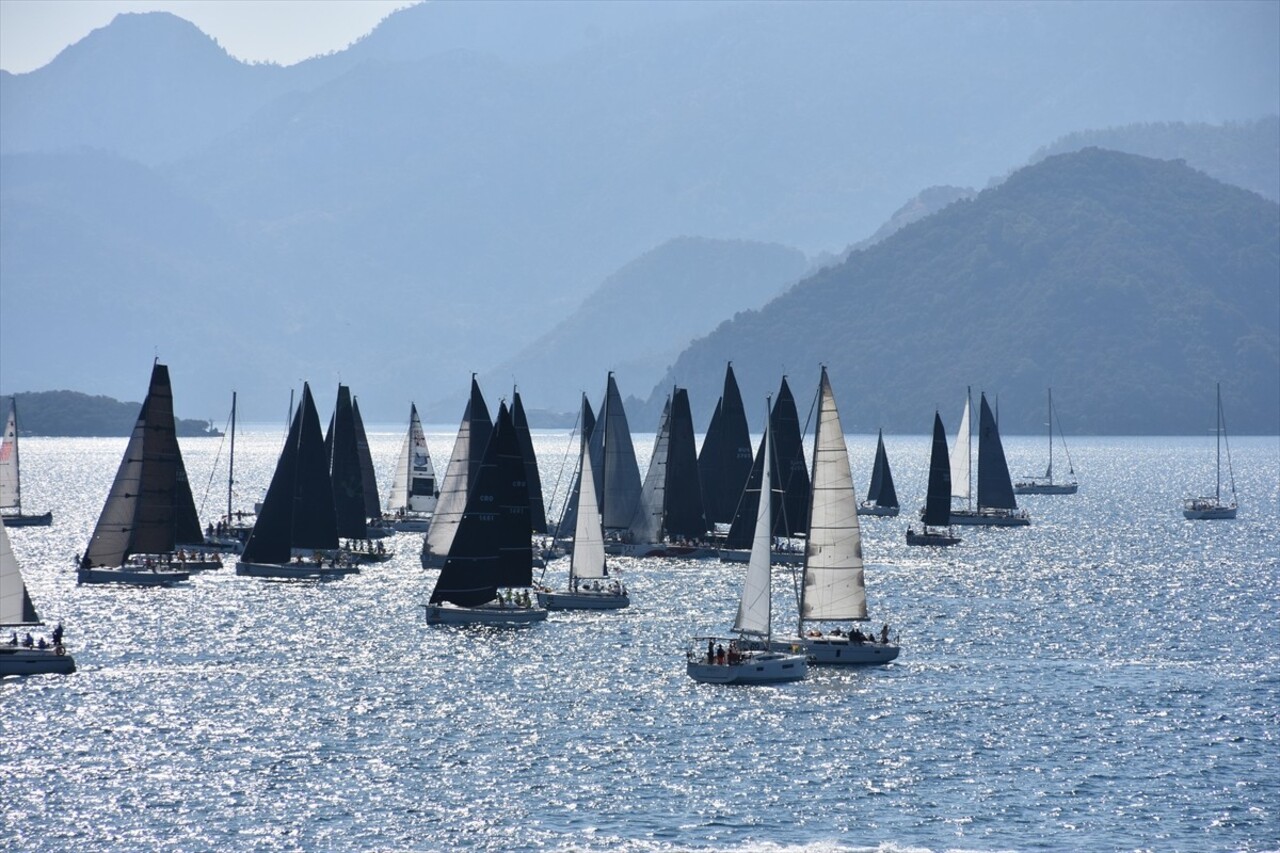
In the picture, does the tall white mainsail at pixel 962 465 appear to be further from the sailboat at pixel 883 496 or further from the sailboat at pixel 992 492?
the sailboat at pixel 883 496

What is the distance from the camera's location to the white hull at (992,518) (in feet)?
536

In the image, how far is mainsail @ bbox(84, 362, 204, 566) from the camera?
101 m

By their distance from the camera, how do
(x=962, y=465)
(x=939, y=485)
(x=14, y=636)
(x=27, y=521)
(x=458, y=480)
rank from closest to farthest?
(x=14, y=636)
(x=458, y=480)
(x=939, y=485)
(x=27, y=521)
(x=962, y=465)

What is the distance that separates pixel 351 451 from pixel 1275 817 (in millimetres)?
75477

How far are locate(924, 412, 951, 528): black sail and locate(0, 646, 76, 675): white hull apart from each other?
72745mm

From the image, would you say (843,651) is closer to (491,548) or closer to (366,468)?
(491,548)

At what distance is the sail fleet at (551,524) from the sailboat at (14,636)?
0.26 ft

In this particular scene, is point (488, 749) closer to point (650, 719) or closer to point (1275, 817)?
point (650, 719)

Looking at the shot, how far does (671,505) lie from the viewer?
11906cm

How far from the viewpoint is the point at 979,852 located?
5022cm

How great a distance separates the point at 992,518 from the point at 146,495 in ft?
278

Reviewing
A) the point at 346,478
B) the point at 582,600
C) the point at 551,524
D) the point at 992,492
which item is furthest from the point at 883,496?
the point at 582,600

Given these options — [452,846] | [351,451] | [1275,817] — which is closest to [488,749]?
[452,846]

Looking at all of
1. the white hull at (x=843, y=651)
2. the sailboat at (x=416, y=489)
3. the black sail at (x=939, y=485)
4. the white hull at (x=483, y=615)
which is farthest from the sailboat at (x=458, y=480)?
the black sail at (x=939, y=485)
